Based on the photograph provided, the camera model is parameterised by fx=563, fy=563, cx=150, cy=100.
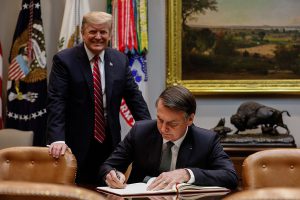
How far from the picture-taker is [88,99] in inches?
140

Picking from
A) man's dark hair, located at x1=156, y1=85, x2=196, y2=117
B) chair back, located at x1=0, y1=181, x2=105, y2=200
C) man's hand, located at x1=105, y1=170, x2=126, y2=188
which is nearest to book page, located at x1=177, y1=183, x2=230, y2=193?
man's hand, located at x1=105, y1=170, x2=126, y2=188

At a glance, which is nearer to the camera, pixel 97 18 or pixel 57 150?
pixel 57 150

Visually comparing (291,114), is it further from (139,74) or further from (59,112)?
(59,112)

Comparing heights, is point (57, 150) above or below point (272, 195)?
below

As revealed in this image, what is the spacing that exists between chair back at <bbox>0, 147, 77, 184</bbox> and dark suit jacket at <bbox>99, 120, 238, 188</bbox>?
0.23 meters

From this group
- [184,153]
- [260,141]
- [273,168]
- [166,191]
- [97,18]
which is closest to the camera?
[166,191]

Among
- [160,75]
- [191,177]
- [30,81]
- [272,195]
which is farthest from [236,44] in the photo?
[272,195]

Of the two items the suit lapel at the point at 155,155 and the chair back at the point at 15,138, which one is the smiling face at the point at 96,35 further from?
the chair back at the point at 15,138

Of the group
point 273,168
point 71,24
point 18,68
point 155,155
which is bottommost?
point 273,168

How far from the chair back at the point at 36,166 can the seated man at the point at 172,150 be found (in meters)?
0.23

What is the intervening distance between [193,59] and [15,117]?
1823mm

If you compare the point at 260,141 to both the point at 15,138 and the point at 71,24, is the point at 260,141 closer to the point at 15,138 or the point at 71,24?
the point at 71,24

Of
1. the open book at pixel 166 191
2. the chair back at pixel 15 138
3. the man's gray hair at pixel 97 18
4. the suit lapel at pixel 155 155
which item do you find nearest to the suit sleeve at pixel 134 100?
the man's gray hair at pixel 97 18

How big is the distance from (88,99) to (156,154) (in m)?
0.95
